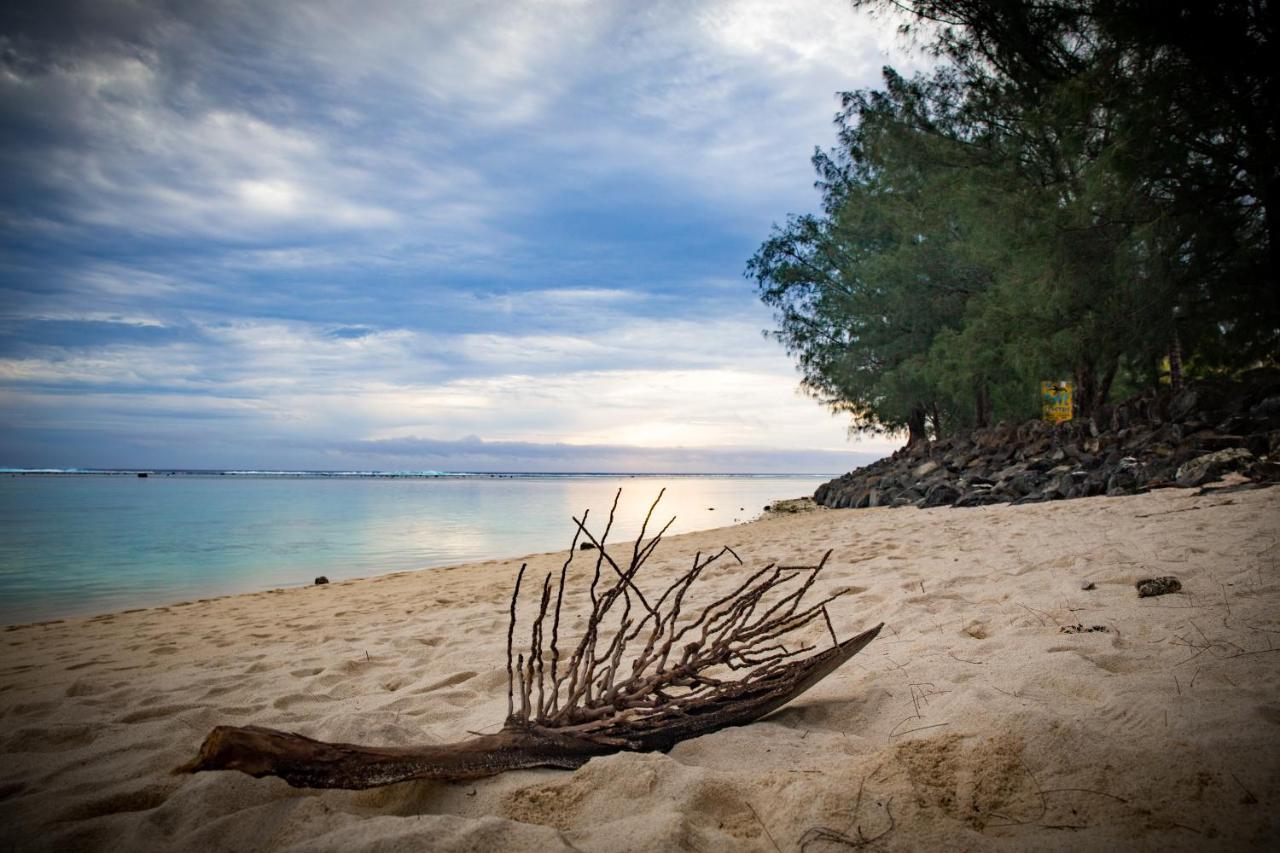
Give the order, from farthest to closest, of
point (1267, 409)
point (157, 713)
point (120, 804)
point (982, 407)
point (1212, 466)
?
point (982, 407), point (1267, 409), point (1212, 466), point (157, 713), point (120, 804)

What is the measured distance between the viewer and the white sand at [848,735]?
1.48 m

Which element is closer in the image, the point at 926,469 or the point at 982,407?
the point at 926,469

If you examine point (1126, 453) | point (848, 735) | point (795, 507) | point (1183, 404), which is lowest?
point (848, 735)

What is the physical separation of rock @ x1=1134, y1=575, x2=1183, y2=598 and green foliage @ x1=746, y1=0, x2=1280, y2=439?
810 centimetres

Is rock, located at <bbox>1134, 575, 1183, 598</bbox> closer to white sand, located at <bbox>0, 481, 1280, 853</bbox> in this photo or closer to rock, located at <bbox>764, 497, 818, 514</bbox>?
white sand, located at <bbox>0, 481, 1280, 853</bbox>

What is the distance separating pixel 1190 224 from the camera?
9586 millimetres

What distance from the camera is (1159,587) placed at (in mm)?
3062

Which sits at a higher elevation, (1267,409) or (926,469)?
(1267,409)

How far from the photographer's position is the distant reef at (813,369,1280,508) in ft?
26.4

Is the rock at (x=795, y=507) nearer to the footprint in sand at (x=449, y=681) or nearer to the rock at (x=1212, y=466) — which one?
the rock at (x=1212, y=466)

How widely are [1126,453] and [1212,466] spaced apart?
2.47 meters

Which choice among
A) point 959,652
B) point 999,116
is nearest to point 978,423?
point 999,116

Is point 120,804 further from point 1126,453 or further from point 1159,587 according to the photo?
point 1126,453

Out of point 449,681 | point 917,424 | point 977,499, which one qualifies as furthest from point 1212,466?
point 917,424
